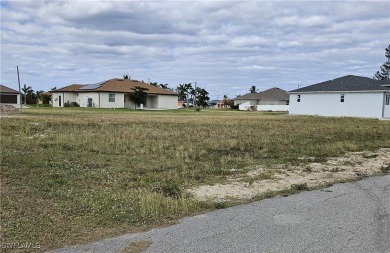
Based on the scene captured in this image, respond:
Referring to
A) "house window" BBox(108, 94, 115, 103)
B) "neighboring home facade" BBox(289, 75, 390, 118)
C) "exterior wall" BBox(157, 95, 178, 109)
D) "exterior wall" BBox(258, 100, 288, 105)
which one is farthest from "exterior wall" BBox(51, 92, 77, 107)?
"neighboring home facade" BBox(289, 75, 390, 118)

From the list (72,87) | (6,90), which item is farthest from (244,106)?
(6,90)

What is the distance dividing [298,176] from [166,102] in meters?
59.9

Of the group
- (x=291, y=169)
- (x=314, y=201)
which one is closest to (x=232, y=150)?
(x=291, y=169)

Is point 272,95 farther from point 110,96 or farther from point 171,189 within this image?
point 171,189

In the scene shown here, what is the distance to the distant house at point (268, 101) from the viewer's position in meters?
72.6

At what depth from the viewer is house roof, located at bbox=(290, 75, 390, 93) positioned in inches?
1592

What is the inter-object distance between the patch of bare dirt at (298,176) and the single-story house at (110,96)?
2065 inches

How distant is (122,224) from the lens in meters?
5.39

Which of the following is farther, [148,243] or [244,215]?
[244,215]

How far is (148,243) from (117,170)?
4.79 meters

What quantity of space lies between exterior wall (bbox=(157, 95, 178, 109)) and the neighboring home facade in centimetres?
2463

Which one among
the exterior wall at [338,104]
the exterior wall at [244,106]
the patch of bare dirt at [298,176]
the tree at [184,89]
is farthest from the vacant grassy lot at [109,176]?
the tree at [184,89]

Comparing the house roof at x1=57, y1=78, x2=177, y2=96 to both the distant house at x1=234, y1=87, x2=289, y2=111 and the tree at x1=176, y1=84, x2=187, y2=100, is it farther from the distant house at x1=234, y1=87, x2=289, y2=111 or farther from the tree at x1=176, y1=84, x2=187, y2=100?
the tree at x1=176, y1=84, x2=187, y2=100

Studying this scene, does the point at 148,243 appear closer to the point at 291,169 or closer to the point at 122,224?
the point at 122,224
